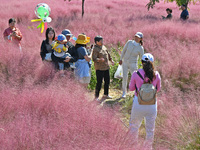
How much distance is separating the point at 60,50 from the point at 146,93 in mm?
2170

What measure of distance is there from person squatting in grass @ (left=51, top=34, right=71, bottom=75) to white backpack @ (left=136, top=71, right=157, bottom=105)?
1.97 meters

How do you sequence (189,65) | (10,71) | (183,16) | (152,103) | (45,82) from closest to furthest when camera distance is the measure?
(152,103) < (45,82) < (10,71) < (189,65) < (183,16)

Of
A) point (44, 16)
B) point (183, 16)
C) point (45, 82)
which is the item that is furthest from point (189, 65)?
point (183, 16)

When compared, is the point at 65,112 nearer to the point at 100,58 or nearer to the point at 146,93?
the point at 146,93

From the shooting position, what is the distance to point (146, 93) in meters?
3.05

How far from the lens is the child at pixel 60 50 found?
178 inches

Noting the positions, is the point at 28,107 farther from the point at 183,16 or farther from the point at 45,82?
the point at 183,16

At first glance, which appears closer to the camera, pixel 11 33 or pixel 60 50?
pixel 60 50

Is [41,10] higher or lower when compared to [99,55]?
higher

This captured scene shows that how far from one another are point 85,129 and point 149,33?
7209 mm

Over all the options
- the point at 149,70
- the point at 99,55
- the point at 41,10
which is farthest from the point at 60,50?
the point at 149,70

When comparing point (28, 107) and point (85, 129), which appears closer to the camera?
point (85, 129)

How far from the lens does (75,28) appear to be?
1002 centimetres

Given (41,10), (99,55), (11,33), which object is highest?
(41,10)
